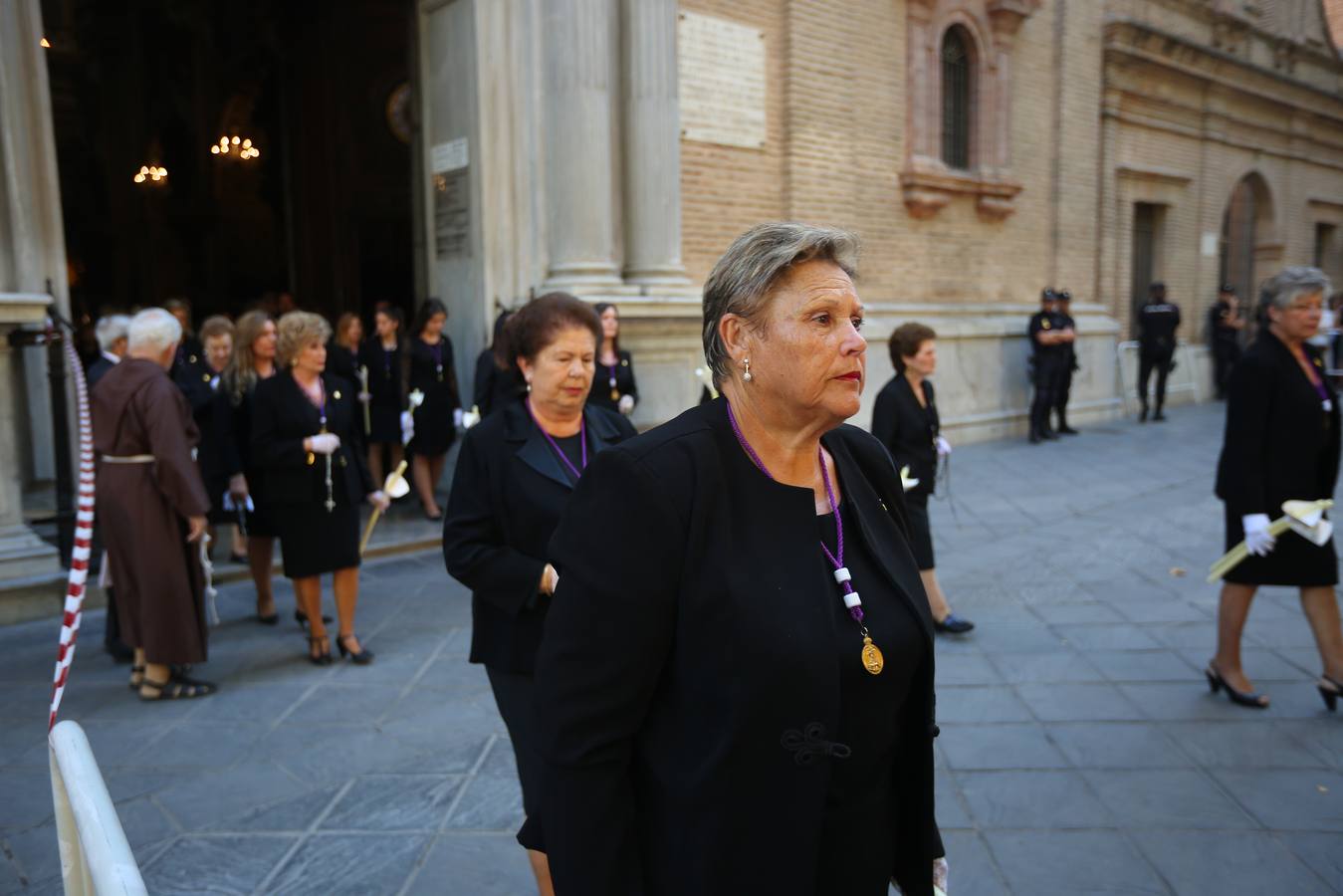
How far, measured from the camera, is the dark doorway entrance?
15.4 m

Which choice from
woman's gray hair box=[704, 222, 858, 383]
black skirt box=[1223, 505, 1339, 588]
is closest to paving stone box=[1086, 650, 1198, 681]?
black skirt box=[1223, 505, 1339, 588]

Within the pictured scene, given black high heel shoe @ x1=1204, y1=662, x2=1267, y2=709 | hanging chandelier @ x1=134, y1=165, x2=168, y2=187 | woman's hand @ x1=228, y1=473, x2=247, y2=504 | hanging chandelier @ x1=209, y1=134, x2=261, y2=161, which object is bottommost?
black high heel shoe @ x1=1204, y1=662, x2=1267, y2=709

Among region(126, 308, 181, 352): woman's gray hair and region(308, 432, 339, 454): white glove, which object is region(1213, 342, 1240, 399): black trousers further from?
region(126, 308, 181, 352): woman's gray hair

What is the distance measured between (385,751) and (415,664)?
115cm

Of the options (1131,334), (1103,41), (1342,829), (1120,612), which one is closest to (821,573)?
(1342,829)

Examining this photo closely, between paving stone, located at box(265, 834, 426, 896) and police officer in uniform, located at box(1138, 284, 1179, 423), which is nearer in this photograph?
paving stone, located at box(265, 834, 426, 896)

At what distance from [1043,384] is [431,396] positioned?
8787mm

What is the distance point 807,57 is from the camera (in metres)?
11.5

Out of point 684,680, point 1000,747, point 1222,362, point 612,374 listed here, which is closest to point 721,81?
point 612,374

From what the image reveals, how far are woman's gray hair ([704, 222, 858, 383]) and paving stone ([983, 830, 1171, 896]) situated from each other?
237cm

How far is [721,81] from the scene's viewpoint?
34.8ft

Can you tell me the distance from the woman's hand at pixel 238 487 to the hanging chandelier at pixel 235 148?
11.7 metres

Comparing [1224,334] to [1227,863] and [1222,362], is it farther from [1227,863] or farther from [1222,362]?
[1227,863]

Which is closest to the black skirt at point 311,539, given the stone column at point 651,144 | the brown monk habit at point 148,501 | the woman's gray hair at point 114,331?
the brown monk habit at point 148,501
